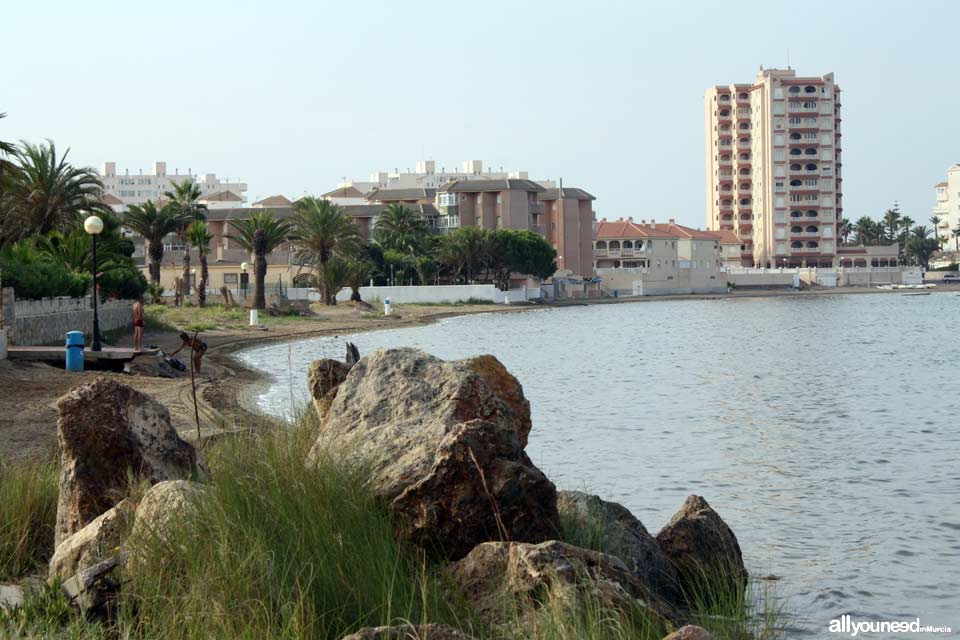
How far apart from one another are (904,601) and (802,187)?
6023 inches

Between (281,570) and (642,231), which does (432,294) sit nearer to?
(642,231)

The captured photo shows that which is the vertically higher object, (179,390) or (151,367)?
(151,367)

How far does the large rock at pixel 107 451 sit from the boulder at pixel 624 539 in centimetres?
261

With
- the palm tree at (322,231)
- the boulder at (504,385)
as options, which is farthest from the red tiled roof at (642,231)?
the boulder at (504,385)

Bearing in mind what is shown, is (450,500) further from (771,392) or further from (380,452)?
(771,392)

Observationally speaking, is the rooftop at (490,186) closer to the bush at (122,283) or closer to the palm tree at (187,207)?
the palm tree at (187,207)

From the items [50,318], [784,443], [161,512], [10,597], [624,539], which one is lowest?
[784,443]

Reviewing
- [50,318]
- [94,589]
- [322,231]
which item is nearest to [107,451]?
[94,589]

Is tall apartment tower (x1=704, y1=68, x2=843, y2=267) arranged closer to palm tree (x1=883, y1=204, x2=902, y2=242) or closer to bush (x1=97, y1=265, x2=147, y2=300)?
palm tree (x1=883, y1=204, x2=902, y2=242)

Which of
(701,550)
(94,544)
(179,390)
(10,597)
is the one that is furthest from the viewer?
(179,390)

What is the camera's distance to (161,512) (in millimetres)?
6590

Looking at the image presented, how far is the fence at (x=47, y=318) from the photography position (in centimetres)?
2706

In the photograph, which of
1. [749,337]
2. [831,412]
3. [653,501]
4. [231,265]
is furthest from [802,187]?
[653,501]

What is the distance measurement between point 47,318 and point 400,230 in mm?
82923
